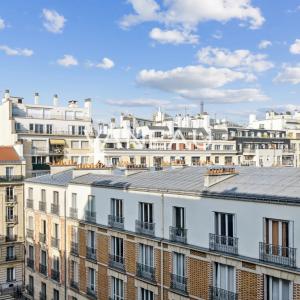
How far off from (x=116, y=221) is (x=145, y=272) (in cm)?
404

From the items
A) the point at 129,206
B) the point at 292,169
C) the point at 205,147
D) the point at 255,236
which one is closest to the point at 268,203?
the point at 255,236

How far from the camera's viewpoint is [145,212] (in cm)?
2470

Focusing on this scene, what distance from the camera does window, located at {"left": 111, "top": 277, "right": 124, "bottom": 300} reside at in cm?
2558

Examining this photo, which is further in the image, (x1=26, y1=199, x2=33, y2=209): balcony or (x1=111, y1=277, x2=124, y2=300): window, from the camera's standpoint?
(x1=26, y1=199, x2=33, y2=209): balcony

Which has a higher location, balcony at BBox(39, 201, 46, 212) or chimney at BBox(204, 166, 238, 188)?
chimney at BBox(204, 166, 238, 188)

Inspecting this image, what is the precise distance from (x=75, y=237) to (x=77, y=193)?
121 inches

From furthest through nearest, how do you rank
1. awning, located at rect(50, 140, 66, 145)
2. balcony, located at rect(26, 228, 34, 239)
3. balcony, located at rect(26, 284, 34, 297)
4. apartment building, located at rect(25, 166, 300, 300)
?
awning, located at rect(50, 140, 66, 145), balcony, located at rect(26, 228, 34, 239), balcony, located at rect(26, 284, 34, 297), apartment building, located at rect(25, 166, 300, 300)

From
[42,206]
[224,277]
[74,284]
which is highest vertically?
[42,206]

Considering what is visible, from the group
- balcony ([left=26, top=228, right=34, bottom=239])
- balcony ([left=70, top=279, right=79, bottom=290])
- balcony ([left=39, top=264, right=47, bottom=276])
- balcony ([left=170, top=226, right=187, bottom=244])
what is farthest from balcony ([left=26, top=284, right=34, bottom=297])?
balcony ([left=170, top=226, right=187, bottom=244])

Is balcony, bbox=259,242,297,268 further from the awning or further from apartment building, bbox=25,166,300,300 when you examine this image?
the awning

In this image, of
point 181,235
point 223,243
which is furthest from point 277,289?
point 181,235

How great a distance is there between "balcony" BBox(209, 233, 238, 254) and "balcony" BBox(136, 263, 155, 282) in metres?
4.52

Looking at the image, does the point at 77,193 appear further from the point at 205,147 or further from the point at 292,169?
the point at 205,147

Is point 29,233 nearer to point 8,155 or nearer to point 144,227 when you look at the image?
point 8,155
